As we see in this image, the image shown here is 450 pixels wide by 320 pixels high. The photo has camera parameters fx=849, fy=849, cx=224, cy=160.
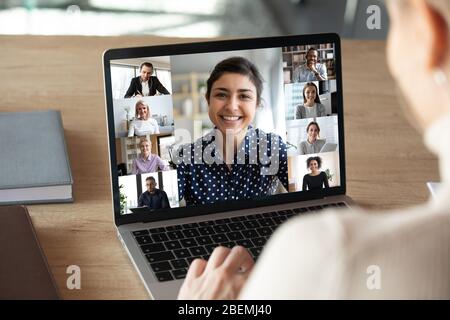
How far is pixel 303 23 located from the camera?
353 centimetres

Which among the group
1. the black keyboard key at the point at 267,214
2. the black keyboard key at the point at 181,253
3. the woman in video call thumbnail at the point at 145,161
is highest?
the woman in video call thumbnail at the point at 145,161

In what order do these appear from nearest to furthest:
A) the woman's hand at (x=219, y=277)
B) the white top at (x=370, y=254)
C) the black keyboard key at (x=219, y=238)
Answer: the white top at (x=370, y=254), the woman's hand at (x=219, y=277), the black keyboard key at (x=219, y=238)

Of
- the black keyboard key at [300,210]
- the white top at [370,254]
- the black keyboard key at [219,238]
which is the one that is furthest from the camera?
the black keyboard key at [300,210]

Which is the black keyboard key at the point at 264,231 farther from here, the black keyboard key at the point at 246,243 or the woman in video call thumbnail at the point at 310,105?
the woman in video call thumbnail at the point at 310,105

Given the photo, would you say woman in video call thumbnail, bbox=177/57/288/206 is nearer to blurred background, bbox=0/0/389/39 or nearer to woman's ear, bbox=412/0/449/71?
woman's ear, bbox=412/0/449/71

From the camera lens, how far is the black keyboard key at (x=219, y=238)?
1261 millimetres

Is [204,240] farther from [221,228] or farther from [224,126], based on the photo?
[224,126]

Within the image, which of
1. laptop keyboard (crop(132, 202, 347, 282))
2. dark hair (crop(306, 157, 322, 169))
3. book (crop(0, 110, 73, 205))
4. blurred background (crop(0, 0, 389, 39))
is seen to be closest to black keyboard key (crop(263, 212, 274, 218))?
laptop keyboard (crop(132, 202, 347, 282))

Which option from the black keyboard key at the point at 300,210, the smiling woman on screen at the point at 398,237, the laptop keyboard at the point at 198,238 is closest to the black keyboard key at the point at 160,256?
the laptop keyboard at the point at 198,238

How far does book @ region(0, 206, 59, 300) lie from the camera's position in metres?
1.12

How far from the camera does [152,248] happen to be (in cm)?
125
